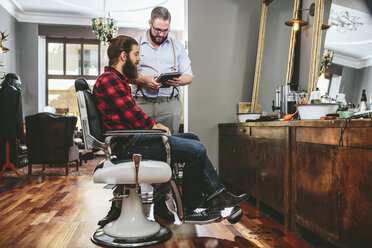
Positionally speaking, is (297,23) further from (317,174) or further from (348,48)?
(317,174)

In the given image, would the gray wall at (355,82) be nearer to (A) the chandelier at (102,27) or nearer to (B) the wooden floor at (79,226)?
(B) the wooden floor at (79,226)

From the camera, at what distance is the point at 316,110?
1969mm

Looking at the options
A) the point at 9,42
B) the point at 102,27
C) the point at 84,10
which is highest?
the point at 84,10

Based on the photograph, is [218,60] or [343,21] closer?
[343,21]

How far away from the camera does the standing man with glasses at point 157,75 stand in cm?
240

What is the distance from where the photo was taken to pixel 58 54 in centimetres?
804

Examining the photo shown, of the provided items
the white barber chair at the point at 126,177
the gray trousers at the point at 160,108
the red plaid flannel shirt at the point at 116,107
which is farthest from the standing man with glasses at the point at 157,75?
the white barber chair at the point at 126,177

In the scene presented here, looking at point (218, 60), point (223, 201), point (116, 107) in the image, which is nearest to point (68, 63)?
point (218, 60)

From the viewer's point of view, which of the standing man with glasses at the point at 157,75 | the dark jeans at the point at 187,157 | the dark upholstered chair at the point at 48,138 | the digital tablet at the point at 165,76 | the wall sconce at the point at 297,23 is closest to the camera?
the dark jeans at the point at 187,157

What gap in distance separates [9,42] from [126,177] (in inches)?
248

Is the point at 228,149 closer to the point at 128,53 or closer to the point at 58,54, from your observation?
the point at 128,53

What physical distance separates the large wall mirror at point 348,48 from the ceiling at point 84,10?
4.65 metres

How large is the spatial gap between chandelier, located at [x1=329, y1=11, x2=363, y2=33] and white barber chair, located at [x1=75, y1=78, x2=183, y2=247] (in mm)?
1454

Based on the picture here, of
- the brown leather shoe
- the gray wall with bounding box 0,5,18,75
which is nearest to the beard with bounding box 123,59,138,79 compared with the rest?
the brown leather shoe
